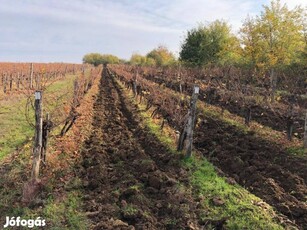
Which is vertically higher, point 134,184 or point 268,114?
point 268,114

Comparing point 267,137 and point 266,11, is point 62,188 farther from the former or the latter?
point 266,11

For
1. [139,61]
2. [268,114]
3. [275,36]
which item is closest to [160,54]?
[139,61]

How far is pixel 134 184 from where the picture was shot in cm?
729

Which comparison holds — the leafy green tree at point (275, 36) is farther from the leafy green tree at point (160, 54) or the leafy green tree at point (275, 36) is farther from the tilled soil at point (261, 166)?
the leafy green tree at point (160, 54)

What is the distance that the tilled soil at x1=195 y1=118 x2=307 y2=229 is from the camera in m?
7.04

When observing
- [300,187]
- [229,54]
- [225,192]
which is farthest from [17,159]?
[229,54]

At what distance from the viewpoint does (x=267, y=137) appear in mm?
11523

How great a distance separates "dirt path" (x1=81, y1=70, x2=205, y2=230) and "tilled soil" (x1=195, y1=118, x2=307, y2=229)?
5.08ft

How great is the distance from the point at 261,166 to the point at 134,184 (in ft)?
11.7

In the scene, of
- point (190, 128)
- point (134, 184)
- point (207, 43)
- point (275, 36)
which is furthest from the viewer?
point (207, 43)

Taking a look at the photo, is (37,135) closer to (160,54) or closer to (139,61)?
(160,54)

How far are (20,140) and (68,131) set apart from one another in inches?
61.4

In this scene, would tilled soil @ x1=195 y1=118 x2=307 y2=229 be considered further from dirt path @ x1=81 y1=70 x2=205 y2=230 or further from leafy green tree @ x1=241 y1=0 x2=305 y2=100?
leafy green tree @ x1=241 y1=0 x2=305 y2=100

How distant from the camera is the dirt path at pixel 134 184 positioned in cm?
597
